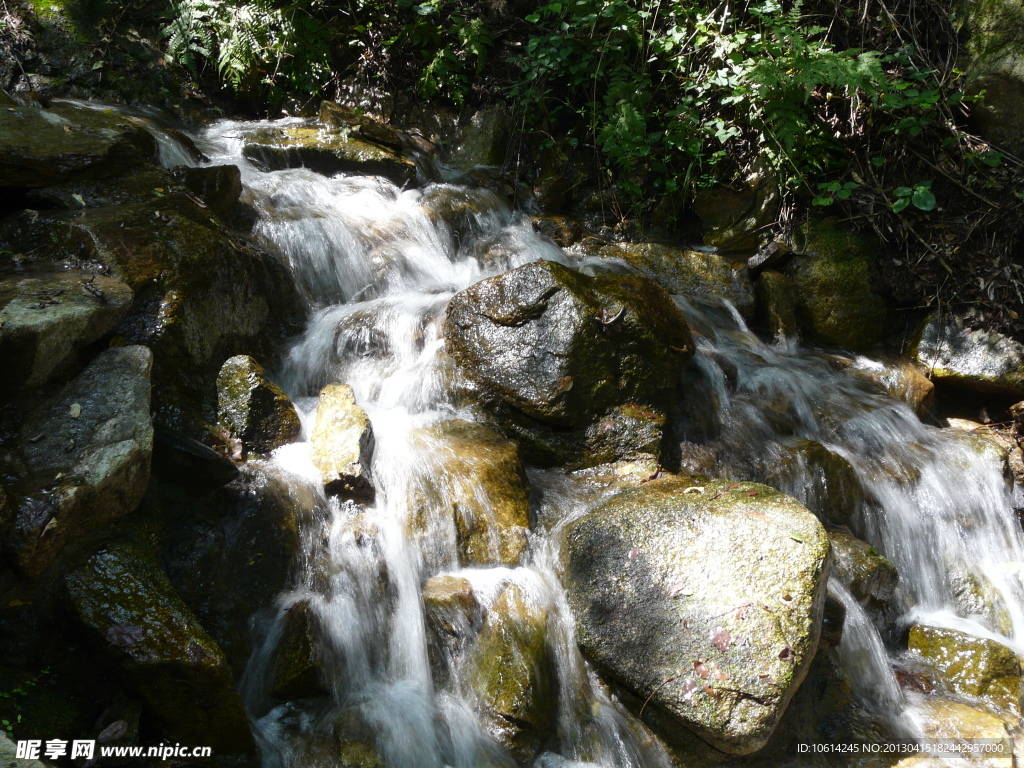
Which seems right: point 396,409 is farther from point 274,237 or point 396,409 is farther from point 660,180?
point 660,180

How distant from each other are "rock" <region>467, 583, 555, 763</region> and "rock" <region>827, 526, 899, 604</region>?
185 cm

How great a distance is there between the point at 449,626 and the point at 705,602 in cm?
120

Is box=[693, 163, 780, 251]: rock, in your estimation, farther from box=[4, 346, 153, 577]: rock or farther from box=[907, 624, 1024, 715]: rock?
box=[4, 346, 153, 577]: rock

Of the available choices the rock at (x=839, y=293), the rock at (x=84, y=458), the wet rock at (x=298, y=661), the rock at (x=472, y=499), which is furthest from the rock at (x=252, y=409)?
the rock at (x=839, y=293)

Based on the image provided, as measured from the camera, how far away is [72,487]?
100.0 inches

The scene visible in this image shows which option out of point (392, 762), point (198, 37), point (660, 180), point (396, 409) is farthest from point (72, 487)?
point (198, 37)

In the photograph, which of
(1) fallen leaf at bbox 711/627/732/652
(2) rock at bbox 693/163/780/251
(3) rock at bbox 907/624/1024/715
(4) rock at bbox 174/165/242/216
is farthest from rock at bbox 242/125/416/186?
(3) rock at bbox 907/624/1024/715

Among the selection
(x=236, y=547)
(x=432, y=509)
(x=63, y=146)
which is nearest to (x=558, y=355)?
(x=432, y=509)

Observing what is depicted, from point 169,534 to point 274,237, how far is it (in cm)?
287

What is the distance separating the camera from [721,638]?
115 inches

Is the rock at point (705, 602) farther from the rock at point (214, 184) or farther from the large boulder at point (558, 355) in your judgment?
the rock at point (214, 184)

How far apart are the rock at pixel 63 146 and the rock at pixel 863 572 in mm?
5051

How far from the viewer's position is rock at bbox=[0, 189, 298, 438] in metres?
3.57

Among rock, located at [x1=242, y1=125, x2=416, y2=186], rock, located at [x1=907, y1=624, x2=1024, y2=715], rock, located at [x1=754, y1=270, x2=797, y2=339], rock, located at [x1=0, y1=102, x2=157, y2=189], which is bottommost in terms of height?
rock, located at [x1=907, y1=624, x2=1024, y2=715]
